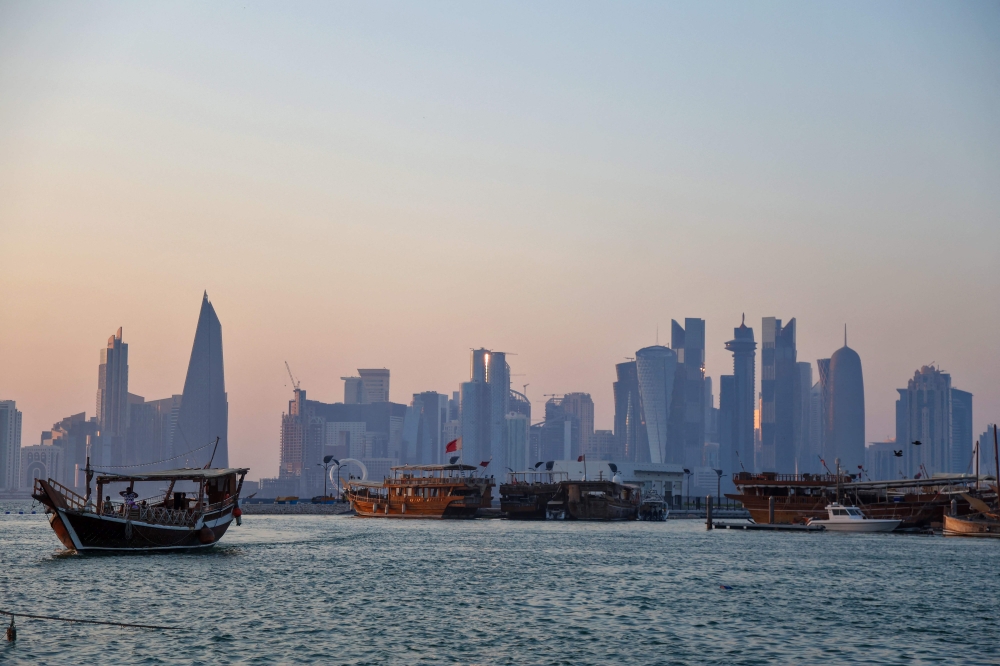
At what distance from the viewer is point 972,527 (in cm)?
10281

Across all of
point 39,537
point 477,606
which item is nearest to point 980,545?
point 477,606

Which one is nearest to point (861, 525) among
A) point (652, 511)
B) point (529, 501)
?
point (652, 511)

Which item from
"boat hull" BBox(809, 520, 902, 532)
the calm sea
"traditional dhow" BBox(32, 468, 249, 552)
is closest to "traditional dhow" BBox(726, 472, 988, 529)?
"boat hull" BBox(809, 520, 902, 532)

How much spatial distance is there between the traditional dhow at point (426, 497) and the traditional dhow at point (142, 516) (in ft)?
Answer: 232

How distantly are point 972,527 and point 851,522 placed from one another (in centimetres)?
1356

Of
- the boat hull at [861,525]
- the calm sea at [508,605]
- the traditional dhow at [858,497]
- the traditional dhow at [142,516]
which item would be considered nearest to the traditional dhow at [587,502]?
the traditional dhow at [858,497]

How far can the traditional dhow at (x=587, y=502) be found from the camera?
499 feet

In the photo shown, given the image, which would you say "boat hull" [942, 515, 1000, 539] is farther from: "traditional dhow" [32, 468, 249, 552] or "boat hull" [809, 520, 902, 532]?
"traditional dhow" [32, 468, 249, 552]

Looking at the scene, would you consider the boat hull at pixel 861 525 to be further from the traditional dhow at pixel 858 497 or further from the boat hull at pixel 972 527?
the boat hull at pixel 972 527

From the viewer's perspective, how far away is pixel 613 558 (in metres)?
77.1

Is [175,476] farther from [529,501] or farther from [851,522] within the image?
[529,501]

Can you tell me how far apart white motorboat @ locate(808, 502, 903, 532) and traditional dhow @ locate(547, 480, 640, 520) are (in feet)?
Result: 135

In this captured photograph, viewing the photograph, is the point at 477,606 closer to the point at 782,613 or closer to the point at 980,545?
the point at 782,613

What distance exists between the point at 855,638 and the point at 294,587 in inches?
1133
